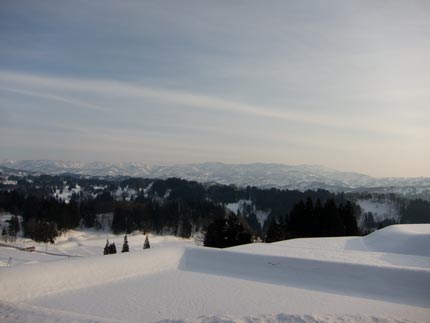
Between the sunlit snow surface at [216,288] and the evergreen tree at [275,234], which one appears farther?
the evergreen tree at [275,234]

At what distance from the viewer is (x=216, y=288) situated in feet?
34.9

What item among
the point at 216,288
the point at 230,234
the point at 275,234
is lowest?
the point at 275,234

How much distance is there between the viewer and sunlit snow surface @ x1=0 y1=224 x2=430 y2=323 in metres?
7.92

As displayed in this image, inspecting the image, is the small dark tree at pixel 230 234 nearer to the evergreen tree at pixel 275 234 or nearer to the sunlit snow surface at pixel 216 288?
the evergreen tree at pixel 275 234

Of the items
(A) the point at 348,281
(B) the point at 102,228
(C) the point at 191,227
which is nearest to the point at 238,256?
(A) the point at 348,281

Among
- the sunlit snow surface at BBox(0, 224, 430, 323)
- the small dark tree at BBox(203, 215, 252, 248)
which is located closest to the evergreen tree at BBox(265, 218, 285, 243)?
the small dark tree at BBox(203, 215, 252, 248)

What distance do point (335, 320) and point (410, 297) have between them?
4.53m

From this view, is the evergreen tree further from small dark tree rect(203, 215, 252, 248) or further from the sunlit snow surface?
the sunlit snow surface

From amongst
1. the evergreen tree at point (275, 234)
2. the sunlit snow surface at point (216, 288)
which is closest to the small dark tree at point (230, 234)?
the evergreen tree at point (275, 234)

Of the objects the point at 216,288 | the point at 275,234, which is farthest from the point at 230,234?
the point at 216,288

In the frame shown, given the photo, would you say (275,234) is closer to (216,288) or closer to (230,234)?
(230,234)

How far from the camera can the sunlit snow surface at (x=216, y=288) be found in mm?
7918

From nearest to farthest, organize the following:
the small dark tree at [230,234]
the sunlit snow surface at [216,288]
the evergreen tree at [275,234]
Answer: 1. the sunlit snow surface at [216,288]
2. the small dark tree at [230,234]
3. the evergreen tree at [275,234]

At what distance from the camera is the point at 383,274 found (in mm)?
11328
